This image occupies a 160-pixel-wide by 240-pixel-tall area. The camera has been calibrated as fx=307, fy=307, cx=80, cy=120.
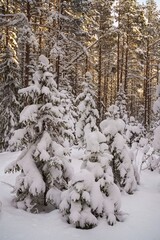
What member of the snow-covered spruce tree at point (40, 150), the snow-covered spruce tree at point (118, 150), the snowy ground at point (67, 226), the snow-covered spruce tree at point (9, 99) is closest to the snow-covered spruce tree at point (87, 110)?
the snow-covered spruce tree at point (118, 150)

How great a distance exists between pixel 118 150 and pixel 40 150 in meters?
3.43

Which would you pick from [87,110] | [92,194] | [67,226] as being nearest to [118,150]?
[92,194]

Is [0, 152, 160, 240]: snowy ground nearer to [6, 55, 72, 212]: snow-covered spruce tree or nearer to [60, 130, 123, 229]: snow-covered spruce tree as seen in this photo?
[60, 130, 123, 229]: snow-covered spruce tree

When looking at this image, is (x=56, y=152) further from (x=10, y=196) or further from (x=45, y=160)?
(x=10, y=196)

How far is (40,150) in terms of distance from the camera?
9.34 metres

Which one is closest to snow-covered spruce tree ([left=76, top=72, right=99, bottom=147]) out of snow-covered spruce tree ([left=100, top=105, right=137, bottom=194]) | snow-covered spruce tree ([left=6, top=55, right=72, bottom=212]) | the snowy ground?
snow-covered spruce tree ([left=100, top=105, right=137, bottom=194])

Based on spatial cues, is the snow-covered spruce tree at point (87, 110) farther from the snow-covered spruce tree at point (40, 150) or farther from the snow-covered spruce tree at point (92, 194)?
the snow-covered spruce tree at point (92, 194)

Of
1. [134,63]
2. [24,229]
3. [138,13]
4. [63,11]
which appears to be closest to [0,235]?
[24,229]

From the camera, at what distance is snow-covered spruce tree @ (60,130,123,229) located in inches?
323

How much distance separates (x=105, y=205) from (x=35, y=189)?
7.07 feet

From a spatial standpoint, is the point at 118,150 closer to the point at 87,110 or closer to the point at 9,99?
the point at 87,110

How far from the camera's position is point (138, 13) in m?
30.2

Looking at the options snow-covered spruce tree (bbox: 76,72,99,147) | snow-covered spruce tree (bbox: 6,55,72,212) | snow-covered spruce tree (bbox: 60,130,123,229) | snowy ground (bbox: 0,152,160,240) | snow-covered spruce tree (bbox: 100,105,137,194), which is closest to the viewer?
snowy ground (bbox: 0,152,160,240)

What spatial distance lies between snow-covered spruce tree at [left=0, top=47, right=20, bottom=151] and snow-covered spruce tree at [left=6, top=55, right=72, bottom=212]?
39.0 ft
